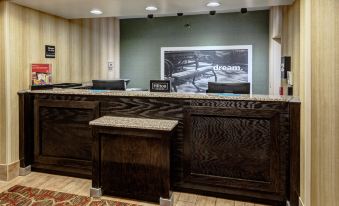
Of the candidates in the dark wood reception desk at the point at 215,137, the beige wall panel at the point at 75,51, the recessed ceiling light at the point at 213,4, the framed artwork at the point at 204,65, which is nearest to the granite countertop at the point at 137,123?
the dark wood reception desk at the point at 215,137

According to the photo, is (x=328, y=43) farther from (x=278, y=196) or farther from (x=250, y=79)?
(x=250, y=79)

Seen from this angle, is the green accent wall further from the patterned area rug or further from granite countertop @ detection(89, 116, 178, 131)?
the patterned area rug

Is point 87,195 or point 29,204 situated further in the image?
point 87,195

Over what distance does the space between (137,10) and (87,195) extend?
260 centimetres

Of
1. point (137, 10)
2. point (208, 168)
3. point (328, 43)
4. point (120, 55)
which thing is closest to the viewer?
point (328, 43)

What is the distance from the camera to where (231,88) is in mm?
A: 3154

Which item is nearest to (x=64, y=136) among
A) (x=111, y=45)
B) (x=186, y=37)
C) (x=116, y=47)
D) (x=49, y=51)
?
(x=49, y=51)

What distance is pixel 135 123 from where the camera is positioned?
2742mm

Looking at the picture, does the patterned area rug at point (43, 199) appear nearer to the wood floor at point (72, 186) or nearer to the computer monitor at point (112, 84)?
the wood floor at point (72, 186)

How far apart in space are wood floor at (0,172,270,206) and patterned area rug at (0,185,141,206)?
10 centimetres

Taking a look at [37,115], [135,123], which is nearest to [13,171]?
[37,115]

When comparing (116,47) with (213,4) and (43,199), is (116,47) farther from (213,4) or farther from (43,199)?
(43,199)

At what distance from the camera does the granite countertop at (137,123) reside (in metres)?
2.62

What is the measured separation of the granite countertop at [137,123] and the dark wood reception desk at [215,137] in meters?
0.13
